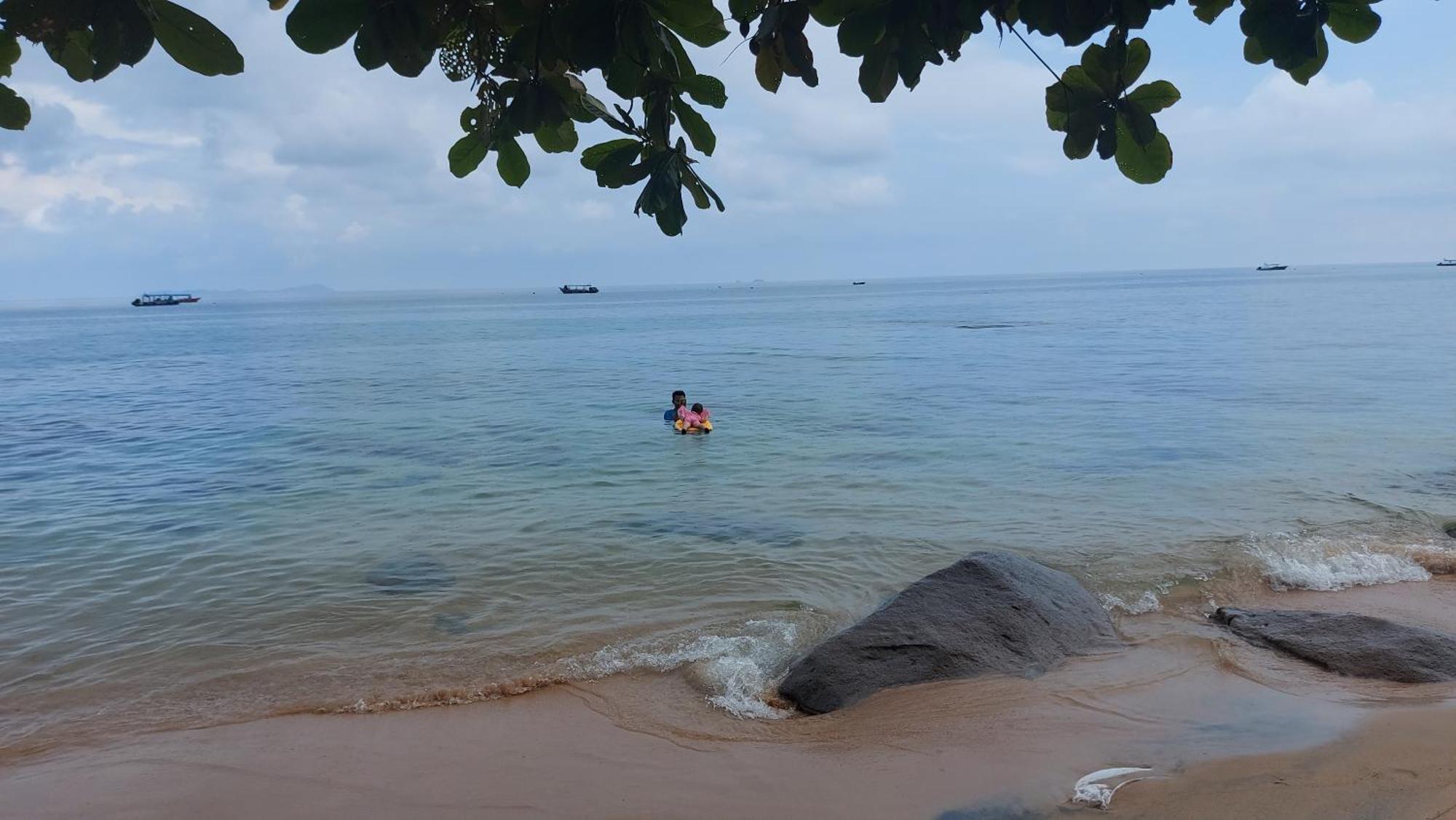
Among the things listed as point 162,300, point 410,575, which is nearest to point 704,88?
point 410,575

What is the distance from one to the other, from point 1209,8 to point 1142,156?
0.38 meters

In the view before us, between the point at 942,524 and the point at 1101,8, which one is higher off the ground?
the point at 1101,8

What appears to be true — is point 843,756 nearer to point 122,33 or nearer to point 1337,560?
point 122,33

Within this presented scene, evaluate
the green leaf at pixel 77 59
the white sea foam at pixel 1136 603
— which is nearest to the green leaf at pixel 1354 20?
the green leaf at pixel 77 59

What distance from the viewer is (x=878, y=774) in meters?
4.83

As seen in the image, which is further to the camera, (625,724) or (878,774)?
(625,724)

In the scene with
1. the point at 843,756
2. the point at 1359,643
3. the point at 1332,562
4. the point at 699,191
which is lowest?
the point at 843,756

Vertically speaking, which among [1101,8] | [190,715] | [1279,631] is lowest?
[190,715]

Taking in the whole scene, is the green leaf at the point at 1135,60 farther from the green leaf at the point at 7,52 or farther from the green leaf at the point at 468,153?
the green leaf at the point at 7,52

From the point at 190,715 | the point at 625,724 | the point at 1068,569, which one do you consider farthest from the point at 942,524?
the point at 190,715

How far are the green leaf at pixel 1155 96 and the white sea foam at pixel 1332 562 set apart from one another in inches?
300

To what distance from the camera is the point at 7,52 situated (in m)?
1.88

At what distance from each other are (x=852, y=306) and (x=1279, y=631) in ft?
312

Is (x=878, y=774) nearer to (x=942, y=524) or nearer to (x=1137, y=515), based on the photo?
(x=942, y=524)
